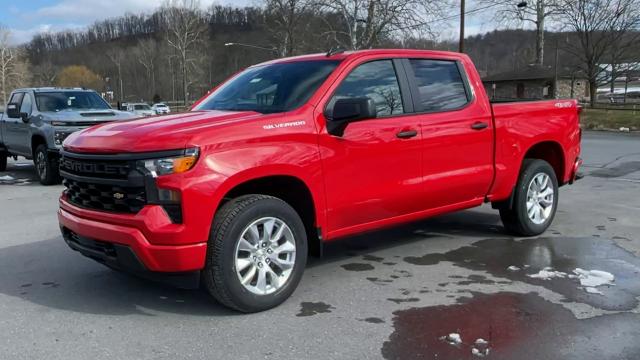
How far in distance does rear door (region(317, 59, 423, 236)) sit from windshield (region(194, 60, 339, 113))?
22 centimetres

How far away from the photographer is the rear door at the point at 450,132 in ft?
17.3

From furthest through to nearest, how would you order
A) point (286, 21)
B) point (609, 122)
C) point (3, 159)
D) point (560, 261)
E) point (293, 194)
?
point (286, 21)
point (609, 122)
point (3, 159)
point (560, 261)
point (293, 194)

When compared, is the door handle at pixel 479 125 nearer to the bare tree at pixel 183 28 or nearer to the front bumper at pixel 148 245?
the front bumper at pixel 148 245

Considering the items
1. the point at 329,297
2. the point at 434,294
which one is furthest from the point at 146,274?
the point at 434,294

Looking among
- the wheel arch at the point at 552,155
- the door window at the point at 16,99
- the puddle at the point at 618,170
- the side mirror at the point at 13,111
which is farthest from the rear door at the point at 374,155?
the door window at the point at 16,99

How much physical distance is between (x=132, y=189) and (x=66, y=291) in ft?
4.81

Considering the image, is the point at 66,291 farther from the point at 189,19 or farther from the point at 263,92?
the point at 189,19

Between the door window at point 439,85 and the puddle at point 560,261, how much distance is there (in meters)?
1.47

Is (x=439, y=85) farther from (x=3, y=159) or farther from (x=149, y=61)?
(x=149, y=61)

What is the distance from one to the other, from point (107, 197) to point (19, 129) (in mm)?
9541

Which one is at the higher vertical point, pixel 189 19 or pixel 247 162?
pixel 189 19

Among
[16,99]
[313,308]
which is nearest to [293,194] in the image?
[313,308]

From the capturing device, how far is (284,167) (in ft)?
14.0

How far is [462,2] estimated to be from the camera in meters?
32.4
